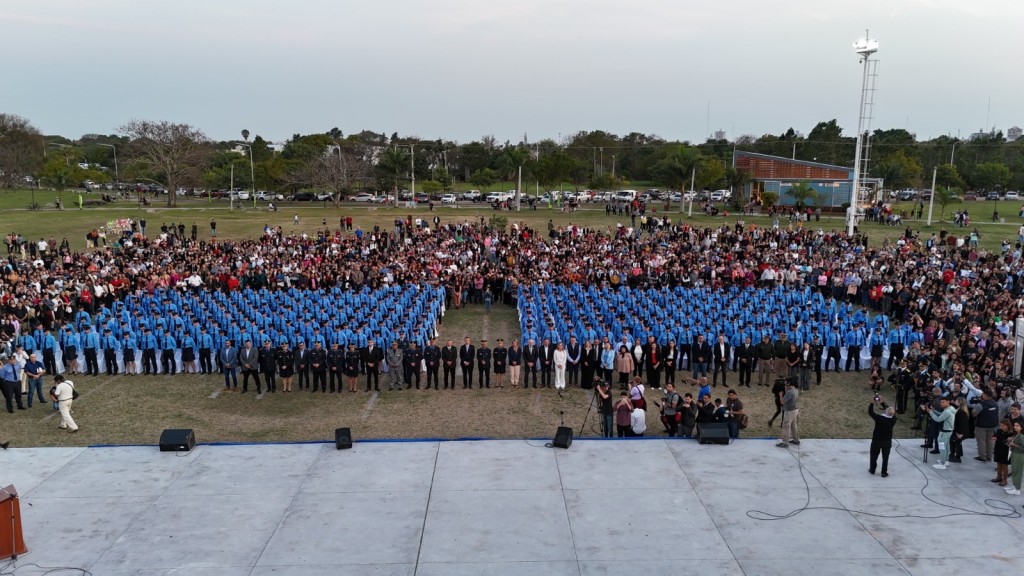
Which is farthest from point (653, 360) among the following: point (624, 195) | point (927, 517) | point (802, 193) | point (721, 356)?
point (624, 195)

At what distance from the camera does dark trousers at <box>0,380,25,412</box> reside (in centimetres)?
1363

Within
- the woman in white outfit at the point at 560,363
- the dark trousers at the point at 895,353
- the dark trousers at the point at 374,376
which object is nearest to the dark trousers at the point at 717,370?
the woman in white outfit at the point at 560,363

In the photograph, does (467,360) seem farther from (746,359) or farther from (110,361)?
(110,361)

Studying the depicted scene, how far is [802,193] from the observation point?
4806cm

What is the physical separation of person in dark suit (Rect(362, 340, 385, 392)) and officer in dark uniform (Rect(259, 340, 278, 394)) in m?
1.83

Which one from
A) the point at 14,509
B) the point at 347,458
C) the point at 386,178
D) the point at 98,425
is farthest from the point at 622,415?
the point at 386,178

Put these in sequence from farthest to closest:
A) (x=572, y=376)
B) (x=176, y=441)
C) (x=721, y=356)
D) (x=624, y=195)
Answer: (x=624, y=195) < (x=572, y=376) < (x=721, y=356) < (x=176, y=441)

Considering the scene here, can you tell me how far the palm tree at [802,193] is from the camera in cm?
4812

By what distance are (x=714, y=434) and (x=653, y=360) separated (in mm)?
3973

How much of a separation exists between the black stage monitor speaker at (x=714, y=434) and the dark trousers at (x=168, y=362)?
11718mm

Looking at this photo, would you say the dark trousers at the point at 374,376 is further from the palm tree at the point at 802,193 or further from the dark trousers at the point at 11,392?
the palm tree at the point at 802,193

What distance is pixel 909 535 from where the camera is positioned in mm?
8625

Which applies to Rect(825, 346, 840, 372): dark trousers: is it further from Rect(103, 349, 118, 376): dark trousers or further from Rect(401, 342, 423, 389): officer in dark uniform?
Rect(103, 349, 118, 376): dark trousers

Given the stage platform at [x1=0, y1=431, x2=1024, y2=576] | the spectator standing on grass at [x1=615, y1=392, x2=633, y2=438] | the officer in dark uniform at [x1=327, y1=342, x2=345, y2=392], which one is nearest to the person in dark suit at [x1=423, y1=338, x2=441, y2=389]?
the officer in dark uniform at [x1=327, y1=342, x2=345, y2=392]
